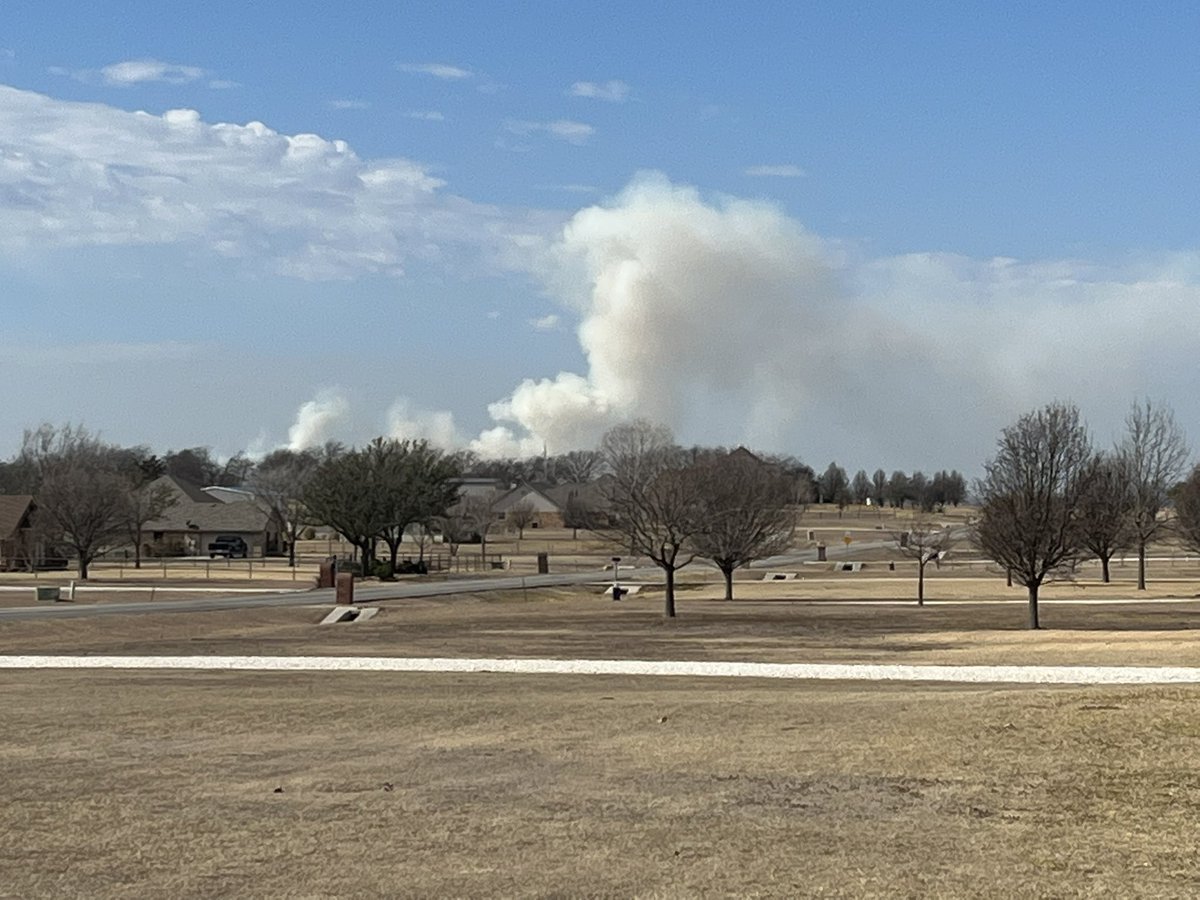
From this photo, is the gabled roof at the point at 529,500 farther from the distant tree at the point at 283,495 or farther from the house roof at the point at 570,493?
the distant tree at the point at 283,495

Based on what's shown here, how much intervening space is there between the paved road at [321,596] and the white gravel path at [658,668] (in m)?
15.5

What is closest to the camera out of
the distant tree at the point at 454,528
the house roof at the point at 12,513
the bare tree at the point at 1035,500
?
the bare tree at the point at 1035,500

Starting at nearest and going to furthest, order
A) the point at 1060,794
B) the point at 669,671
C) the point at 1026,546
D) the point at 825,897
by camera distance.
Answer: the point at 825,897 → the point at 1060,794 → the point at 669,671 → the point at 1026,546

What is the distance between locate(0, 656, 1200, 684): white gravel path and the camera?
21.9m

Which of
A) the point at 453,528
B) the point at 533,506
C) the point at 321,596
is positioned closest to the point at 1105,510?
the point at 321,596

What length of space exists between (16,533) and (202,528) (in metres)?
22.7

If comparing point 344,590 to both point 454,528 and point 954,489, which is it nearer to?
point 454,528

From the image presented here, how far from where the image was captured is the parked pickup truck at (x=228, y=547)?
97.8 metres

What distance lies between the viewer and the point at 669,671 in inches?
974

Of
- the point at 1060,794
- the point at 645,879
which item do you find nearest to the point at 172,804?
the point at 645,879

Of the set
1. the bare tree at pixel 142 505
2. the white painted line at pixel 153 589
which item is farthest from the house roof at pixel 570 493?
the white painted line at pixel 153 589

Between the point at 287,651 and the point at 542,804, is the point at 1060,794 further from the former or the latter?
the point at 287,651

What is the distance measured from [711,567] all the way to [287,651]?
57875 mm

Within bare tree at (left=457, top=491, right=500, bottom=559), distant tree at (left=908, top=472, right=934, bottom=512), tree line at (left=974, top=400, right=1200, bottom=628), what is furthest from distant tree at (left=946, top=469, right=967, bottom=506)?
tree line at (left=974, top=400, right=1200, bottom=628)
